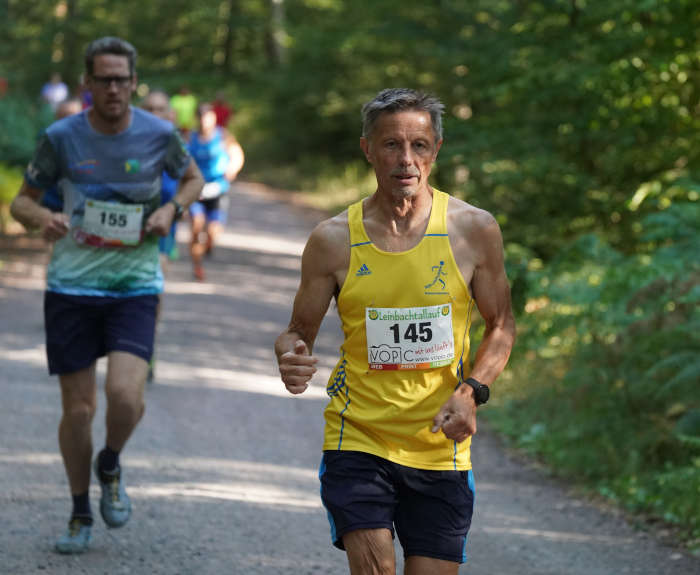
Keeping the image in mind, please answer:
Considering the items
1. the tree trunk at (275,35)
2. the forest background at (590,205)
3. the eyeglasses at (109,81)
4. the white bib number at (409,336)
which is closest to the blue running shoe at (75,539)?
the eyeglasses at (109,81)

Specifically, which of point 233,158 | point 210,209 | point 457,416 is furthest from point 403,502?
point 210,209

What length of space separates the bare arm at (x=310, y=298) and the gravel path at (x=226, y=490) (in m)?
1.93

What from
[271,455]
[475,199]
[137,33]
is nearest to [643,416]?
[271,455]

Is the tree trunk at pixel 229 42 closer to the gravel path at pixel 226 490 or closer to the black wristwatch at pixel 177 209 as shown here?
the gravel path at pixel 226 490

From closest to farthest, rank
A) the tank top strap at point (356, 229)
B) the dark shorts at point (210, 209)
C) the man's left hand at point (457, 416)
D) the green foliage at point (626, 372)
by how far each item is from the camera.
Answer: the man's left hand at point (457, 416) → the tank top strap at point (356, 229) → the green foliage at point (626, 372) → the dark shorts at point (210, 209)

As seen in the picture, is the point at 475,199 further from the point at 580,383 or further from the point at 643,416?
the point at 643,416

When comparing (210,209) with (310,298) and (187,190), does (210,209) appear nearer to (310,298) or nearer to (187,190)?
(187,190)

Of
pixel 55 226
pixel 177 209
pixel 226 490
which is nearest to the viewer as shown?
pixel 55 226

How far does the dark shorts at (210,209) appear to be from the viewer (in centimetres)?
1396

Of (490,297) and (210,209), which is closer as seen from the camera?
(490,297)

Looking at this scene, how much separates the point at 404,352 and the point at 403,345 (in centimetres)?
2

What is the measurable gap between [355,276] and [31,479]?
3.62m

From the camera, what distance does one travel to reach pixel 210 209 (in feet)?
46.6

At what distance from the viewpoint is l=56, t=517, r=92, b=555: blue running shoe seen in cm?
507
